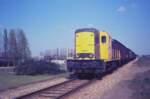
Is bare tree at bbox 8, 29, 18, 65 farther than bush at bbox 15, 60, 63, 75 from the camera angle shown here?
Yes

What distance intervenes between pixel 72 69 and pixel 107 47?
3363 mm

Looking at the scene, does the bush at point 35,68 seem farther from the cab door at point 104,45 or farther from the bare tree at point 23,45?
the bare tree at point 23,45

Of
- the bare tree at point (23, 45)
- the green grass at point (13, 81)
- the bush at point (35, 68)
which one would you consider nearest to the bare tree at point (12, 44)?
the bare tree at point (23, 45)

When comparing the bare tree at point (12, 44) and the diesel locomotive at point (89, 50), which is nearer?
the diesel locomotive at point (89, 50)

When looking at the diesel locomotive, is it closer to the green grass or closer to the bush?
the green grass

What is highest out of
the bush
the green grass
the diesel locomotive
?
the diesel locomotive

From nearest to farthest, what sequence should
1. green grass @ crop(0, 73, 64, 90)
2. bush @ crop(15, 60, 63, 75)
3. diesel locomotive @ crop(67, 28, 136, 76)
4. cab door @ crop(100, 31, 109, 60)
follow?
green grass @ crop(0, 73, 64, 90), diesel locomotive @ crop(67, 28, 136, 76), cab door @ crop(100, 31, 109, 60), bush @ crop(15, 60, 63, 75)

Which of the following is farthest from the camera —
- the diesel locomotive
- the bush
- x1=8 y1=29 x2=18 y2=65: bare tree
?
x1=8 y1=29 x2=18 y2=65: bare tree

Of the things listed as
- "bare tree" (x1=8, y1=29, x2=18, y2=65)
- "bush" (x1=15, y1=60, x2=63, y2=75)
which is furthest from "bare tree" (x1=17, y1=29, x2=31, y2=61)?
"bush" (x1=15, y1=60, x2=63, y2=75)

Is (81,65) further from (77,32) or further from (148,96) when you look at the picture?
(148,96)

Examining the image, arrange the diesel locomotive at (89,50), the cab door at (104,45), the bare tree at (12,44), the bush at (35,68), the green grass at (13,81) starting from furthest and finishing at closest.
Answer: the bare tree at (12,44) < the bush at (35,68) < the cab door at (104,45) < the diesel locomotive at (89,50) < the green grass at (13,81)

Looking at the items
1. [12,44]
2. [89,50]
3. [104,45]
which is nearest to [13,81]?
[89,50]

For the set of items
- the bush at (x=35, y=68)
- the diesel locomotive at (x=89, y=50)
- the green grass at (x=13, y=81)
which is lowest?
the green grass at (x=13, y=81)

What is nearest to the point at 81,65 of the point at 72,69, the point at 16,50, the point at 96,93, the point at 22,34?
the point at 72,69
